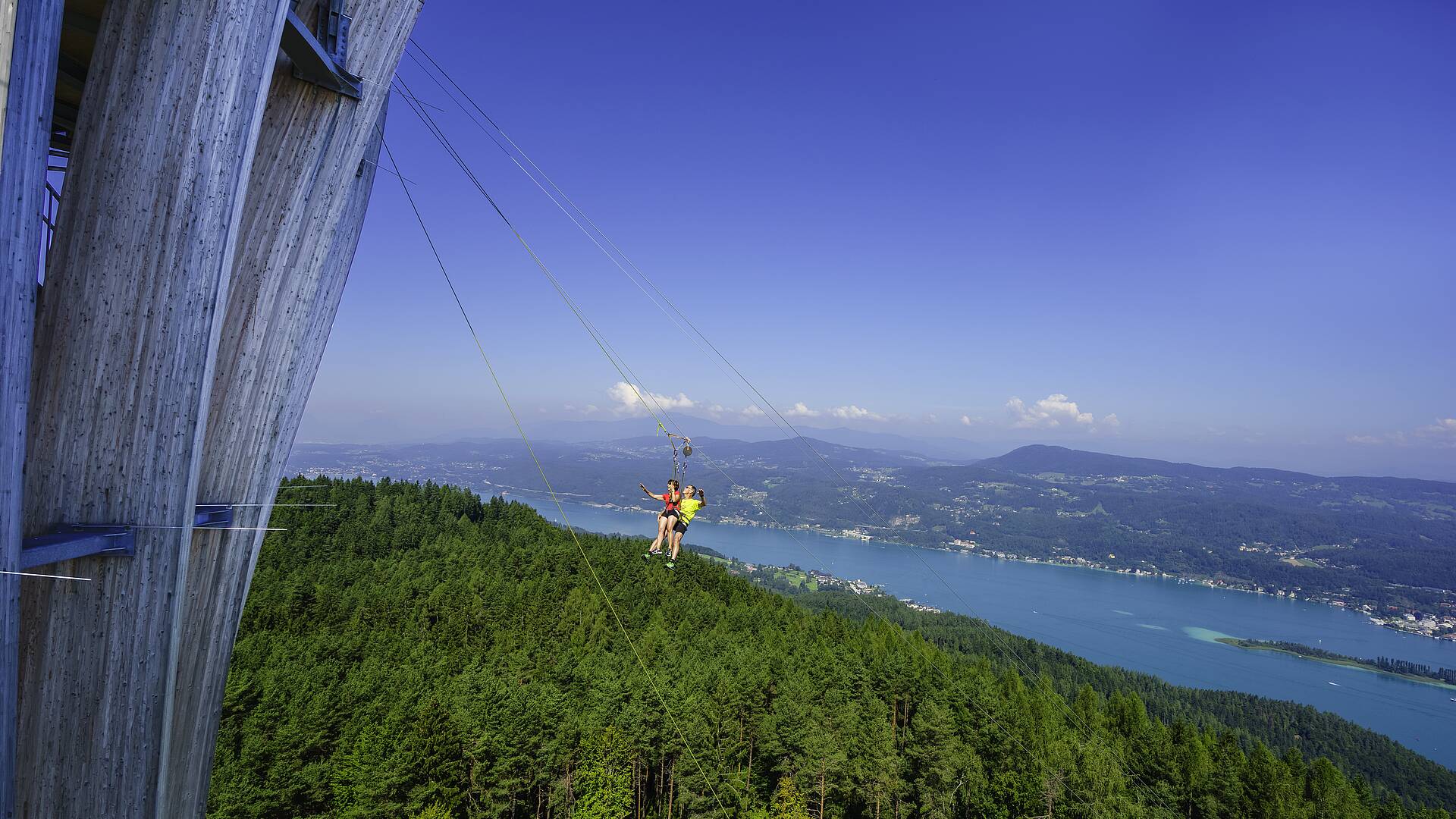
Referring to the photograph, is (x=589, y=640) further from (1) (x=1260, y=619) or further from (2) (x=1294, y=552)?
(2) (x=1294, y=552)

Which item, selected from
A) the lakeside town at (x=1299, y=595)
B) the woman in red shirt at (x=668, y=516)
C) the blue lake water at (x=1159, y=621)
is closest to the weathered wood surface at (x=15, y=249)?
the woman in red shirt at (x=668, y=516)

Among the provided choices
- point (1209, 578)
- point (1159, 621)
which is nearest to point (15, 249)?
point (1159, 621)

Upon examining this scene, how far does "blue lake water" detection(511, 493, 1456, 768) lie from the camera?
83312 millimetres

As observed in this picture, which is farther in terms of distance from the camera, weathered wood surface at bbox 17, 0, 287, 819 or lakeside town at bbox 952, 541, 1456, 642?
lakeside town at bbox 952, 541, 1456, 642

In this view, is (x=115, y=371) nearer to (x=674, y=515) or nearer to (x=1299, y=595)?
(x=674, y=515)

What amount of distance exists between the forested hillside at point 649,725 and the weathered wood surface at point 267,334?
11.9 m

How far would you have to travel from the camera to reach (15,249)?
1.87 meters

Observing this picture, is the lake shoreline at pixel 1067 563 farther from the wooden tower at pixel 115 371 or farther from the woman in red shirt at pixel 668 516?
the wooden tower at pixel 115 371

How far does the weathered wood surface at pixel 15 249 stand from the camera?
6.05 feet

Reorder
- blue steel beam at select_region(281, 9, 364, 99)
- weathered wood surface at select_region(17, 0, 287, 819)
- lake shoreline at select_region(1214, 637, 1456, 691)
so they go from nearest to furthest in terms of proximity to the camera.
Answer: weathered wood surface at select_region(17, 0, 287, 819), blue steel beam at select_region(281, 9, 364, 99), lake shoreline at select_region(1214, 637, 1456, 691)

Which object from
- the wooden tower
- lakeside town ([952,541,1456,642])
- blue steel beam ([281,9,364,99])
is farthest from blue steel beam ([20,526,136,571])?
lakeside town ([952,541,1456,642])

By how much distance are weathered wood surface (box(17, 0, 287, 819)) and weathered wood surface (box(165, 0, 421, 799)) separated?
46 cm

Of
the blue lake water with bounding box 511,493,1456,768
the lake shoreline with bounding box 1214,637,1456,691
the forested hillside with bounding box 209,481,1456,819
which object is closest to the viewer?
the forested hillside with bounding box 209,481,1456,819

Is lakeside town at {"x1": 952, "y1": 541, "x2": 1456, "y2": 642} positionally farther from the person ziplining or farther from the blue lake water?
the person ziplining
